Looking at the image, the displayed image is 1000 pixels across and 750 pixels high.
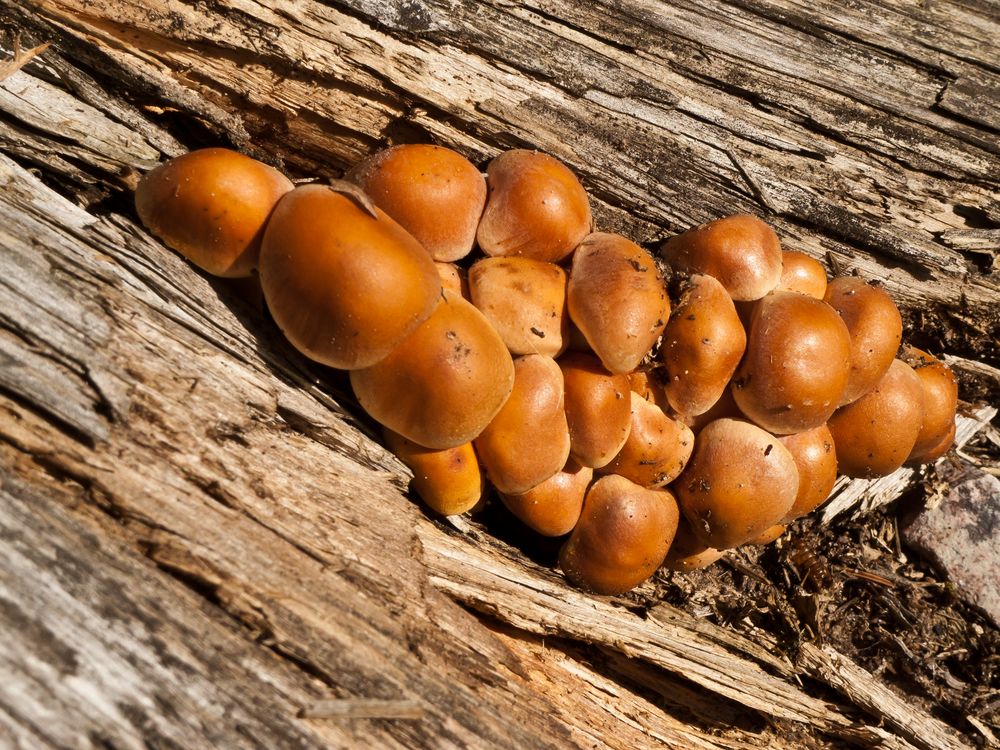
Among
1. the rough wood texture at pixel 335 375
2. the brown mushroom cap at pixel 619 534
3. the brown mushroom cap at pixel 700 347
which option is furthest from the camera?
the brown mushroom cap at pixel 619 534

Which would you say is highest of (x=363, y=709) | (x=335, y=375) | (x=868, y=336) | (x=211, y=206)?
(x=868, y=336)

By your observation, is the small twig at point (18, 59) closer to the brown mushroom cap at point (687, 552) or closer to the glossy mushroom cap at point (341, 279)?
the glossy mushroom cap at point (341, 279)

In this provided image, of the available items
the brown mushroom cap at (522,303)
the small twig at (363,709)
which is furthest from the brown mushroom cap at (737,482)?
the small twig at (363,709)

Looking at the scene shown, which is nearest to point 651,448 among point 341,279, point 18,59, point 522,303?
point 522,303

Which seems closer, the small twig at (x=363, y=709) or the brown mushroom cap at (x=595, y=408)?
the small twig at (x=363, y=709)

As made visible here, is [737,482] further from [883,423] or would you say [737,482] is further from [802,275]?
[802,275]

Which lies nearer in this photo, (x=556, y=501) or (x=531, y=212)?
(x=531, y=212)

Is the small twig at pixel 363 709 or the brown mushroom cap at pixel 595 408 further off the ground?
the brown mushroom cap at pixel 595 408
